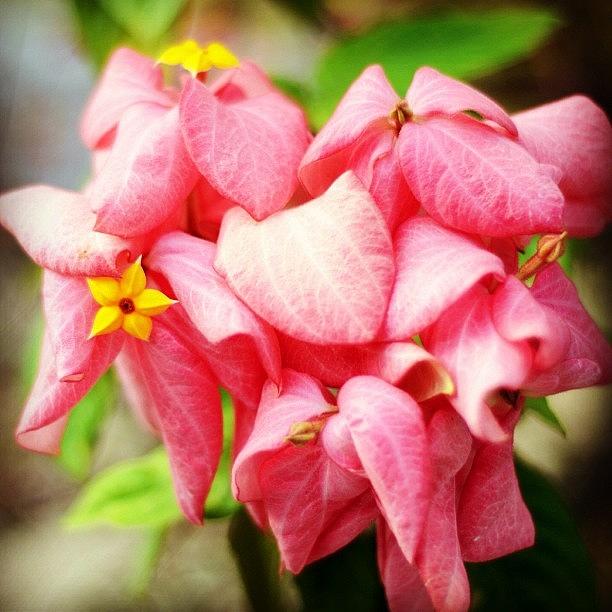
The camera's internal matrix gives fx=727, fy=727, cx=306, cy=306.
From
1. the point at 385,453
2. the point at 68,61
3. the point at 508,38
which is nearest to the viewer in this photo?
the point at 385,453

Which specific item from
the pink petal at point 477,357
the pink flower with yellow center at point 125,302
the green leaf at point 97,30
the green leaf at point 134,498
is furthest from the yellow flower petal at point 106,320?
the green leaf at point 97,30

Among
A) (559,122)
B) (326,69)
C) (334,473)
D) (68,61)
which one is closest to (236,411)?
(334,473)

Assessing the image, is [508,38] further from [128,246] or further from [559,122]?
[128,246]

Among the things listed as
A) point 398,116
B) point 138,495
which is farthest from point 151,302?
point 138,495

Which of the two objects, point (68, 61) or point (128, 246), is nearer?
point (128, 246)

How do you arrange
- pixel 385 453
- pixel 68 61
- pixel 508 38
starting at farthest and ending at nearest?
pixel 68 61
pixel 508 38
pixel 385 453

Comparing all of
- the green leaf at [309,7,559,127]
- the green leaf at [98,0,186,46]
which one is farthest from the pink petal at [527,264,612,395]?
the green leaf at [98,0,186,46]

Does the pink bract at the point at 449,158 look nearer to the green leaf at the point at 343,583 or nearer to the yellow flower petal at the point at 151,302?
the yellow flower petal at the point at 151,302
